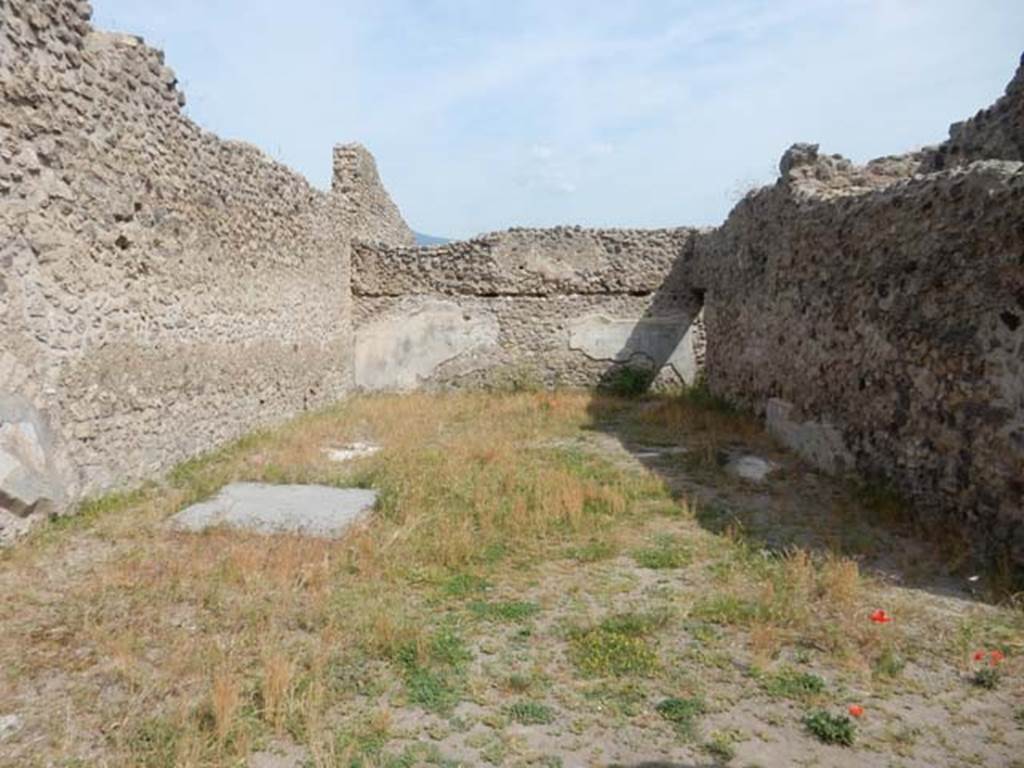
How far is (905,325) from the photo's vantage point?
17.8 feet

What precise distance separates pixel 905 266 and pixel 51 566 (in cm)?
601

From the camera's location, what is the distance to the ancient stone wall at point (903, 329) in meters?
4.36

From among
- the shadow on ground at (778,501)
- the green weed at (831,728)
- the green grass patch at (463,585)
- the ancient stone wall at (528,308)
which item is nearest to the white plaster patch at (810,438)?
the shadow on ground at (778,501)

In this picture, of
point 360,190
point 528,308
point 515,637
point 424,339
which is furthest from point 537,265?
point 515,637

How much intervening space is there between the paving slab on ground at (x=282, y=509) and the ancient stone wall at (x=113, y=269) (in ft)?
3.01

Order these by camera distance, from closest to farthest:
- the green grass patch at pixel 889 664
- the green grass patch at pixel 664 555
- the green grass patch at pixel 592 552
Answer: the green grass patch at pixel 889 664
the green grass patch at pixel 664 555
the green grass patch at pixel 592 552

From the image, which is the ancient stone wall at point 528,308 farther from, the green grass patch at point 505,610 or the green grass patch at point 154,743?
the green grass patch at point 154,743

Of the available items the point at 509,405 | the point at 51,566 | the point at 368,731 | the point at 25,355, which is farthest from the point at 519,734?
the point at 509,405

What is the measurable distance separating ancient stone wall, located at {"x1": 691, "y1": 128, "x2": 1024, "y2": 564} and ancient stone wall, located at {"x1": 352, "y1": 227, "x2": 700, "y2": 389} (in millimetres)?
3725

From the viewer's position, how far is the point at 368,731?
8.79 feet

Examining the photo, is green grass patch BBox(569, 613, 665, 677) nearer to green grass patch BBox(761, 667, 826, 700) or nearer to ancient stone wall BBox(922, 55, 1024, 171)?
green grass patch BBox(761, 667, 826, 700)

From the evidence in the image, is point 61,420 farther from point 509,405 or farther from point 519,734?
point 509,405

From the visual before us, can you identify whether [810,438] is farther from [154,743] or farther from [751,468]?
[154,743]

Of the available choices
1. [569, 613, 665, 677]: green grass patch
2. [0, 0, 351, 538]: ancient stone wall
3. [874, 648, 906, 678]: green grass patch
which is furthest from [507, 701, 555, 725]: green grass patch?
[0, 0, 351, 538]: ancient stone wall
